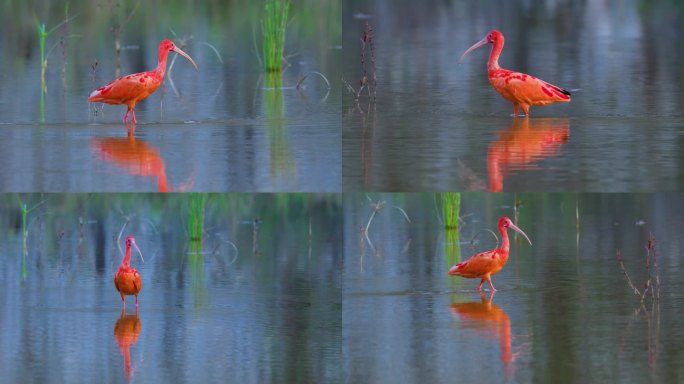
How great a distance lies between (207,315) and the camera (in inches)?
417

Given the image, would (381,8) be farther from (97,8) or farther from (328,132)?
(328,132)

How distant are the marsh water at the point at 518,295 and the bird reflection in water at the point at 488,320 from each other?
0.01 meters

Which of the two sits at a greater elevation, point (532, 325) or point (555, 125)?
point (555, 125)

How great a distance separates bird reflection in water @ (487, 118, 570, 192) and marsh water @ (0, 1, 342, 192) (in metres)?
0.90

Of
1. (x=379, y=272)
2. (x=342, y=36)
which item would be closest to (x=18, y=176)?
(x=379, y=272)

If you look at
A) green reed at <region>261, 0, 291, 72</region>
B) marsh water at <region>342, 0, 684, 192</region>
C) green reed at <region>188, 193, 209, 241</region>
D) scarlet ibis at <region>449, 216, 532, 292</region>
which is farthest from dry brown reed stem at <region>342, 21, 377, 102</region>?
scarlet ibis at <region>449, 216, 532, 292</region>

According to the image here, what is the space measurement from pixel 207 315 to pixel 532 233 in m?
3.85

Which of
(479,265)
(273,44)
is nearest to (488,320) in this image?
(479,265)

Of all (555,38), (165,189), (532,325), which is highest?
(555,38)

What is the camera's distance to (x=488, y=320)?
10.3 metres

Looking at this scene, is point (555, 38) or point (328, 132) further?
point (555, 38)

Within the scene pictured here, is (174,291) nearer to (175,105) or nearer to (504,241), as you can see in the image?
(175,105)

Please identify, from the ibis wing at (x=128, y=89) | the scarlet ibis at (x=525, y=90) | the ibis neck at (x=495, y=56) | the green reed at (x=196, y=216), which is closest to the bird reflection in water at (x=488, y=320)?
the scarlet ibis at (x=525, y=90)

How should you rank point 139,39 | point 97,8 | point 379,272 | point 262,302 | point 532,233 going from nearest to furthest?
point 262,302 < point 379,272 < point 532,233 < point 139,39 < point 97,8
